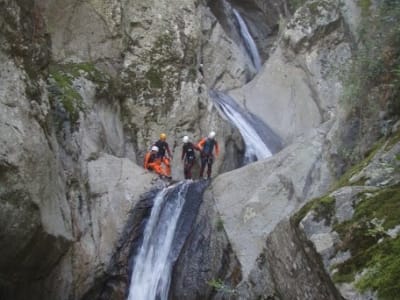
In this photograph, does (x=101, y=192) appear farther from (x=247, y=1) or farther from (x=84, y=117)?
(x=247, y=1)

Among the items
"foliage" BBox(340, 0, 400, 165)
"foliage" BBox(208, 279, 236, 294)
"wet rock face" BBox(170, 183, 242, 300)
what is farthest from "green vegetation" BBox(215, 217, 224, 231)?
"foliage" BBox(340, 0, 400, 165)

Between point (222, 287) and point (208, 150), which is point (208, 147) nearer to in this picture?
point (208, 150)

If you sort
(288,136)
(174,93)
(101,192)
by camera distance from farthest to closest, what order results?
1. (288,136)
2. (174,93)
3. (101,192)

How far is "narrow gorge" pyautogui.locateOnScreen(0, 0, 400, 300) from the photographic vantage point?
6453mm

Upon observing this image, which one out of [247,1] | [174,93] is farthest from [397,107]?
[247,1]

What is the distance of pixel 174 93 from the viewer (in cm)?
1869

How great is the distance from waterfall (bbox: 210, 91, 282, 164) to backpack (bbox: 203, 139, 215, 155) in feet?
9.94

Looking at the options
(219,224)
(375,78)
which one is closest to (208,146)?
(219,224)

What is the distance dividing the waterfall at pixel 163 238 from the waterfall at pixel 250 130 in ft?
21.4

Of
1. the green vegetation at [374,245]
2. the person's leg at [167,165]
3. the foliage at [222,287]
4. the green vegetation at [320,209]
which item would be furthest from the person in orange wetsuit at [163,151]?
the green vegetation at [374,245]

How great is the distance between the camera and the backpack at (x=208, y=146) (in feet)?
53.5

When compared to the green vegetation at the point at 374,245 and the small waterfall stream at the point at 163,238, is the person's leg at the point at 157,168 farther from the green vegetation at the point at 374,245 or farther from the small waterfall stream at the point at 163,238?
the green vegetation at the point at 374,245

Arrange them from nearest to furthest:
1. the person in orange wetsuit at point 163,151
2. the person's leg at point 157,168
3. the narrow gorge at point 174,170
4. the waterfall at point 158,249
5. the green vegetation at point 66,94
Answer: the narrow gorge at point 174,170
the waterfall at point 158,249
the green vegetation at point 66,94
the person's leg at point 157,168
the person in orange wetsuit at point 163,151

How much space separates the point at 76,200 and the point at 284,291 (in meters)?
6.67
